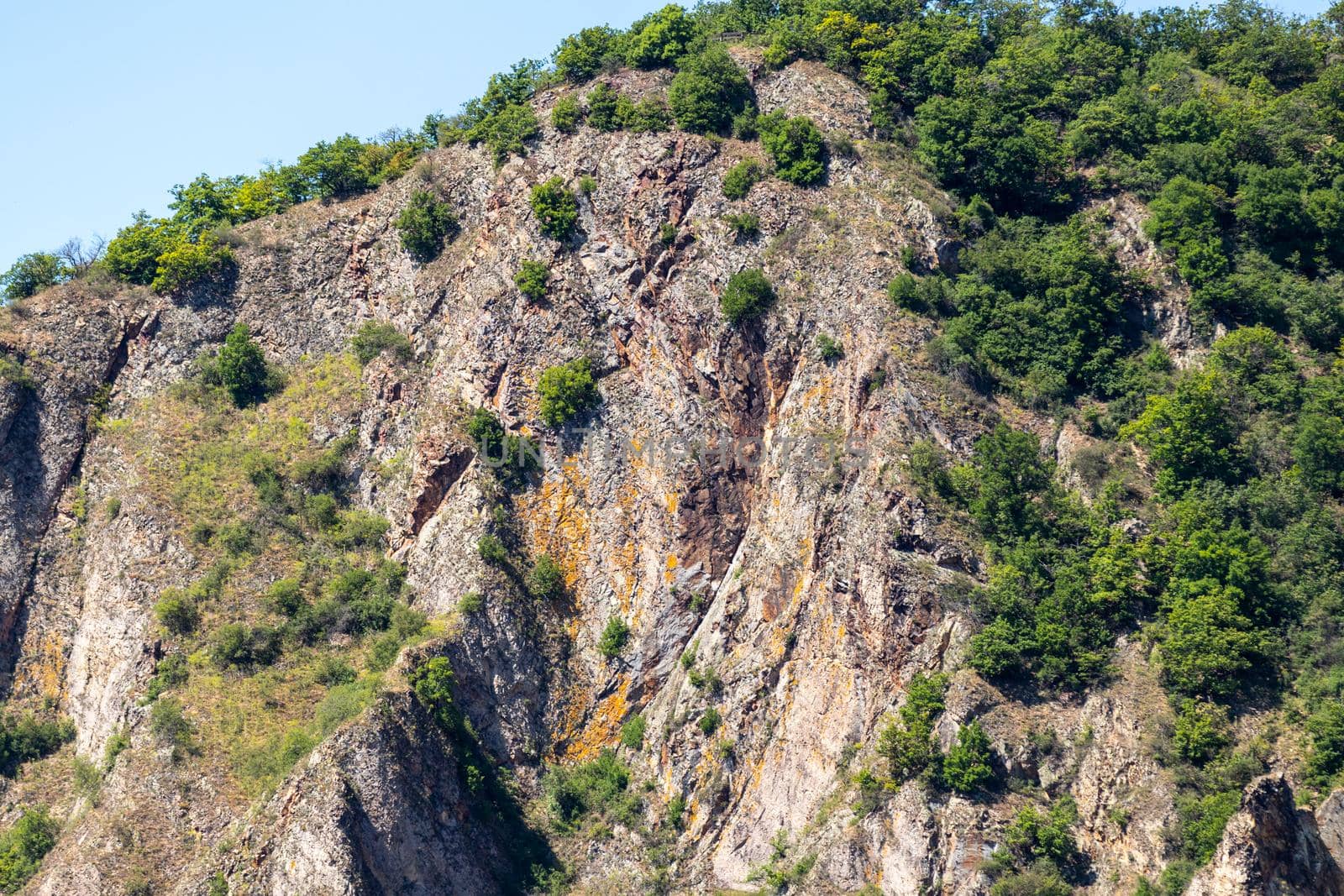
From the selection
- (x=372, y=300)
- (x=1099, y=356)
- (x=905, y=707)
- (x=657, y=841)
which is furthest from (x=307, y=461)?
(x=1099, y=356)

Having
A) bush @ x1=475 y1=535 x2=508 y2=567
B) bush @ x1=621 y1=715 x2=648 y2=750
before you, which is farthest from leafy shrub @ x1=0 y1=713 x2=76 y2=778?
bush @ x1=621 y1=715 x2=648 y2=750

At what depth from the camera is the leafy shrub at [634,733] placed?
84.1 meters

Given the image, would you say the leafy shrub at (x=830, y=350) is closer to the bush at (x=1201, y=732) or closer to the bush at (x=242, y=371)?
the bush at (x=1201, y=732)

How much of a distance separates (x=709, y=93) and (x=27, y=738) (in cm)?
5123

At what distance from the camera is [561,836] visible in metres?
82.2

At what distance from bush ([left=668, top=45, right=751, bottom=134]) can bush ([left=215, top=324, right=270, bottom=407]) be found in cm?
2805

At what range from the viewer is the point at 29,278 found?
100812mm

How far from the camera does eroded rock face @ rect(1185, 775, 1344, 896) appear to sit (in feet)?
217

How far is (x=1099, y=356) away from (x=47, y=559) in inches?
2246

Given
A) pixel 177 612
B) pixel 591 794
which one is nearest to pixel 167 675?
pixel 177 612

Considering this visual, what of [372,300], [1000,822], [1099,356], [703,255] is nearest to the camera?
[1000,822]

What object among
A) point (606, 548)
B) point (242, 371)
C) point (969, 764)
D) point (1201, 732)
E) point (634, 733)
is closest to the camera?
point (1201, 732)

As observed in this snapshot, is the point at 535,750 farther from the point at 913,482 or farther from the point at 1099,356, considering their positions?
the point at 1099,356

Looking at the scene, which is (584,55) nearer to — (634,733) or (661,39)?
(661,39)
